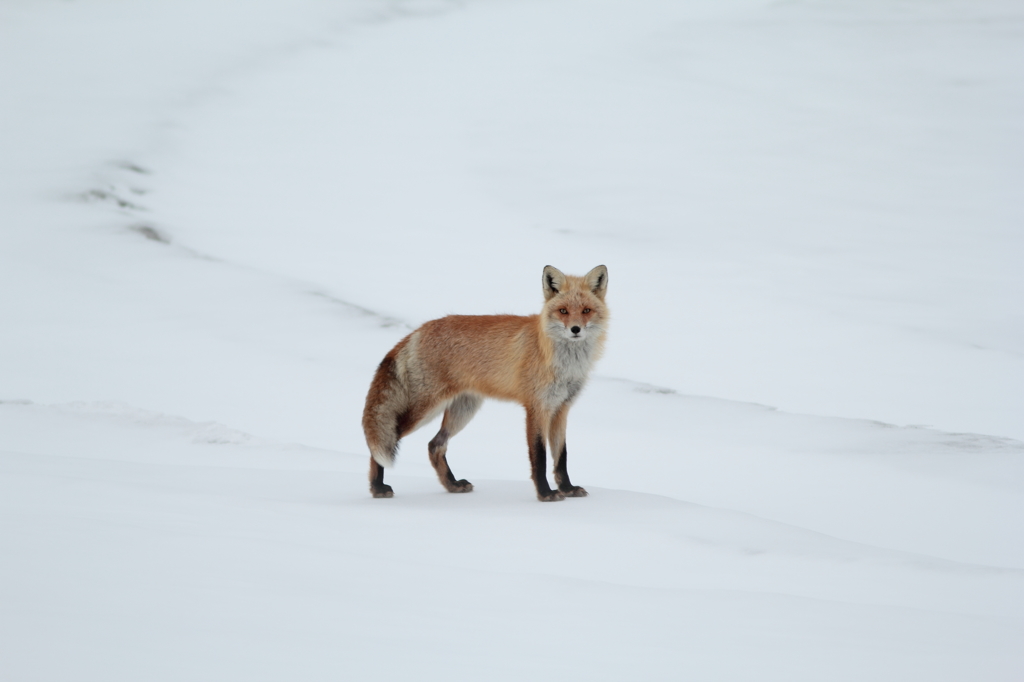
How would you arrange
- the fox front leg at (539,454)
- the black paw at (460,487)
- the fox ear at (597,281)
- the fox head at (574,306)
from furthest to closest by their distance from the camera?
1. the black paw at (460,487)
2. the fox ear at (597,281)
3. the fox front leg at (539,454)
4. the fox head at (574,306)

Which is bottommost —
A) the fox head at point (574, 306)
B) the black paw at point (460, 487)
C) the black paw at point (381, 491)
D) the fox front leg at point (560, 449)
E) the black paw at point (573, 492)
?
the black paw at point (460, 487)

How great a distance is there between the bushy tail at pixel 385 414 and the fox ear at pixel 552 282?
39.0 inches

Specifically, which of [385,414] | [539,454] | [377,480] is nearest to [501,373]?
[539,454]

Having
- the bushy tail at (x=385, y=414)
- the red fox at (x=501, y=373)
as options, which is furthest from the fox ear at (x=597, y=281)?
the bushy tail at (x=385, y=414)

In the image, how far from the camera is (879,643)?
264 cm

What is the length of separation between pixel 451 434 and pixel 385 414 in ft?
1.63

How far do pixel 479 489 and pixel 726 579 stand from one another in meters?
2.19

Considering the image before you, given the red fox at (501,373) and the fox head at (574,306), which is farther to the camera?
the red fox at (501,373)

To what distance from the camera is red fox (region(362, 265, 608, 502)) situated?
15.6 feet

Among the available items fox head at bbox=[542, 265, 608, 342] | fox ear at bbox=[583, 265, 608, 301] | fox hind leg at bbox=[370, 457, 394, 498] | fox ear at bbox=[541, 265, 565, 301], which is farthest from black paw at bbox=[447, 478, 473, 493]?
fox ear at bbox=[583, 265, 608, 301]

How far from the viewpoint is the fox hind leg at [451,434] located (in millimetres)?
5184

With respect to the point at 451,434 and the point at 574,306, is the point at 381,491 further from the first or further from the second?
the point at 574,306

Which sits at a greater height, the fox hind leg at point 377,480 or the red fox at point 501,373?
the red fox at point 501,373

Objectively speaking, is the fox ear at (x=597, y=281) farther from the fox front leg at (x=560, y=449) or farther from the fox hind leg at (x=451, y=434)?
the fox hind leg at (x=451, y=434)
